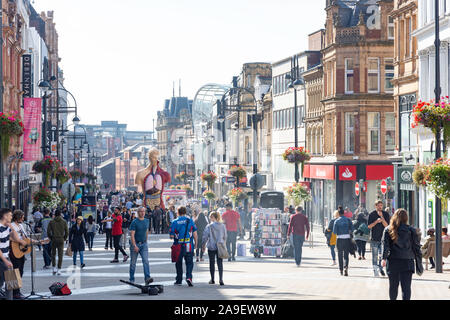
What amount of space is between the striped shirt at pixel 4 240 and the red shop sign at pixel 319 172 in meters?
37.8

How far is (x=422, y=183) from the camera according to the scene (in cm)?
2059

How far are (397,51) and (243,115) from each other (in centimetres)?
5102

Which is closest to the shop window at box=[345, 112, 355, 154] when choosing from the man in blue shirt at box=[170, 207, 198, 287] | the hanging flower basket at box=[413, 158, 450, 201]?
the hanging flower basket at box=[413, 158, 450, 201]

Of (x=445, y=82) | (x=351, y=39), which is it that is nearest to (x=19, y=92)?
(x=351, y=39)

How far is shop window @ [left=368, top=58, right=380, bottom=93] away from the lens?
162 ft

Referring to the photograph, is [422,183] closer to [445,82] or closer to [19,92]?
[445,82]

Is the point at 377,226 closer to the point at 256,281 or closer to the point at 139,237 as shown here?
the point at 256,281

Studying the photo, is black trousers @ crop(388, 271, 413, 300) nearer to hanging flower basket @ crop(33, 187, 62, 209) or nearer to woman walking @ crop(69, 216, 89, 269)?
woman walking @ crop(69, 216, 89, 269)

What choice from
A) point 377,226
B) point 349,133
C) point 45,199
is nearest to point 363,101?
point 349,133

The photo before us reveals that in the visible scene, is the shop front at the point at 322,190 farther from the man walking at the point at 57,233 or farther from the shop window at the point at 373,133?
the man walking at the point at 57,233

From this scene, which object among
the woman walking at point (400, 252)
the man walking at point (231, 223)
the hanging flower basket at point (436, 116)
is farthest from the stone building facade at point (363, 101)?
the woman walking at point (400, 252)

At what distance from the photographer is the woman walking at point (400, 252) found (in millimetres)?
12484

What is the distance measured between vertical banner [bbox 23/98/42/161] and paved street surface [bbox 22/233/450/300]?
17817mm
